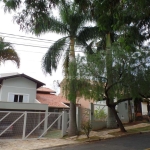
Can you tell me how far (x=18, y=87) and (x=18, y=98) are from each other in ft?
4.07

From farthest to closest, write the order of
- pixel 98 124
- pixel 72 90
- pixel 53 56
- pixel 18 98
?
pixel 18 98 < pixel 98 124 < pixel 53 56 < pixel 72 90

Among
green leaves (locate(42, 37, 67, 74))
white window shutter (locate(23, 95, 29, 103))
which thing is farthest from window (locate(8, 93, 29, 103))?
green leaves (locate(42, 37, 67, 74))

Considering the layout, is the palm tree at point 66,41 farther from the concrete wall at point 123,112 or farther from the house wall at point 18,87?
the concrete wall at point 123,112

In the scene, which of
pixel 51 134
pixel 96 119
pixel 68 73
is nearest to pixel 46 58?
pixel 68 73

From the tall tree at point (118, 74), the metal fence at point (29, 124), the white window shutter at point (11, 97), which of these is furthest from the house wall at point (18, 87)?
the tall tree at point (118, 74)

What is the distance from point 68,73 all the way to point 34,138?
17.4ft

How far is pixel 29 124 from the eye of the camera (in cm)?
1332

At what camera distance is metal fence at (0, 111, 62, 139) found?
41.5 feet

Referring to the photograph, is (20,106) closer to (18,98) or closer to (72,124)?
(72,124)

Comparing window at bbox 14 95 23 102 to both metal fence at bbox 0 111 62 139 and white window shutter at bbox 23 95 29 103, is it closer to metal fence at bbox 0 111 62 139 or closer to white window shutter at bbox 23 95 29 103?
white window shutter at bbox 23 95 29 103

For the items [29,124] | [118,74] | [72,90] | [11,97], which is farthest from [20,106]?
[118,74]

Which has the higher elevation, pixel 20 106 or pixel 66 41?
pixel 66 41

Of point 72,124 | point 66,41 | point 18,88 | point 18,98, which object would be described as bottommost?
point 72,124

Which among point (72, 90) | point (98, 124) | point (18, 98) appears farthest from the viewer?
point (18, 98)
